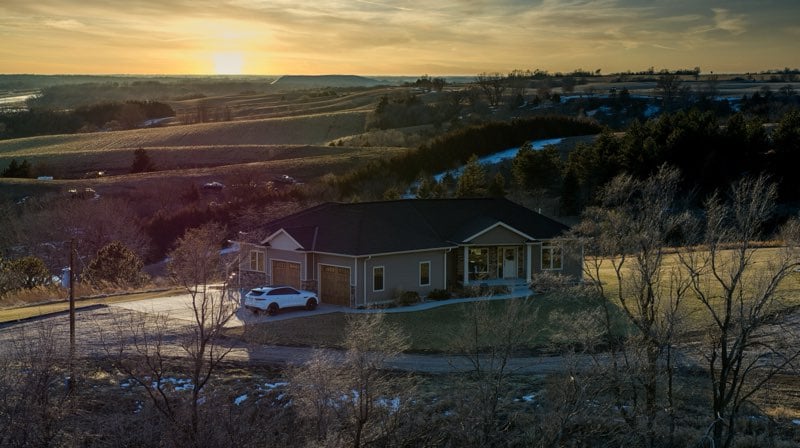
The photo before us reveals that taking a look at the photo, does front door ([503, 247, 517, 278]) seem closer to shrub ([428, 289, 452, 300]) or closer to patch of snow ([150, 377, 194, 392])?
shrub ([428, 289, 452, 300])

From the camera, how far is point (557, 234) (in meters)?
41.3

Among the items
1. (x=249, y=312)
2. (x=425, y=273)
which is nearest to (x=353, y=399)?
(x=249, y=312)

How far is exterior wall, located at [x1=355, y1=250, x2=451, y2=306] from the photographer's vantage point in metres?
35.6

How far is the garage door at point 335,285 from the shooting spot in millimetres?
35969

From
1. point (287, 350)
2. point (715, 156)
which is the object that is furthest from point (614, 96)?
point (287, 350)

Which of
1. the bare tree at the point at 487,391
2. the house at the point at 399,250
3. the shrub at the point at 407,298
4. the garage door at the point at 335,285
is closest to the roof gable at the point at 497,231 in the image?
the house at the point at 399,250

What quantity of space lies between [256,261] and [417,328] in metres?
11.5

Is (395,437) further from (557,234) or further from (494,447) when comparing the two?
(557,234)

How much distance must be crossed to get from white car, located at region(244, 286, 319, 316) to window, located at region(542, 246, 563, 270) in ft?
38.4

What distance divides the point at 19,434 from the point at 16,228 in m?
39.3

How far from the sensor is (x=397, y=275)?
121 feet

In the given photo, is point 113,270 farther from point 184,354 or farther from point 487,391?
point 487,391

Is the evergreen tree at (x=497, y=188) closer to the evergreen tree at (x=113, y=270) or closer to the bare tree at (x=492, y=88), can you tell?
the evergreen tree at (x=113, y=270)

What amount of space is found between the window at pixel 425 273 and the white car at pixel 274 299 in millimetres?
5061
